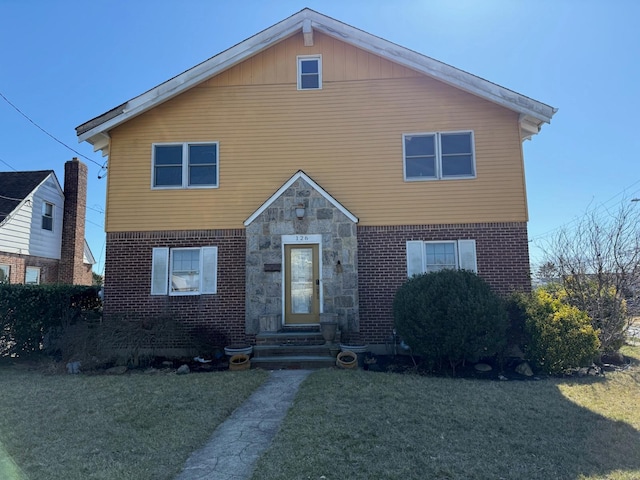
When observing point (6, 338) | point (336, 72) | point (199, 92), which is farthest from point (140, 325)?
point (336, 72)

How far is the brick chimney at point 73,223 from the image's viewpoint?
63.8 feet

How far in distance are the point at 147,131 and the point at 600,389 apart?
11.5 m

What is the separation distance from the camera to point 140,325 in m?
9.94

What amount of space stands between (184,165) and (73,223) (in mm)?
11418

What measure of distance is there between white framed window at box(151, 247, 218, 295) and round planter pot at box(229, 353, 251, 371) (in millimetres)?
2377

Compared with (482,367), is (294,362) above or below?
above

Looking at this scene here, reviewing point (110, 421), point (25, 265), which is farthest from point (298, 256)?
point (25, 265)

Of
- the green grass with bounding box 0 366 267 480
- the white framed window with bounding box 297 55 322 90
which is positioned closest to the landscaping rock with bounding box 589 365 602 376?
the green grass with bounding box 0 366 267 480

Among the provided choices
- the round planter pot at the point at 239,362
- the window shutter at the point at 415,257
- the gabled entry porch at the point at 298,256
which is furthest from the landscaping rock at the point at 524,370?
the round planter pot at the point at 239,362

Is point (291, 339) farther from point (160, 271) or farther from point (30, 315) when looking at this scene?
point (30, 315)

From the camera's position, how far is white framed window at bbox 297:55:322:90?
456 inches

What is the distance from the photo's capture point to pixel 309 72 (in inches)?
459

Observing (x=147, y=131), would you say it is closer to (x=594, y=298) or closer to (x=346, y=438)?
(x=346, y=438)

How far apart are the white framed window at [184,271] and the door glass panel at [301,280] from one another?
6.57ft
